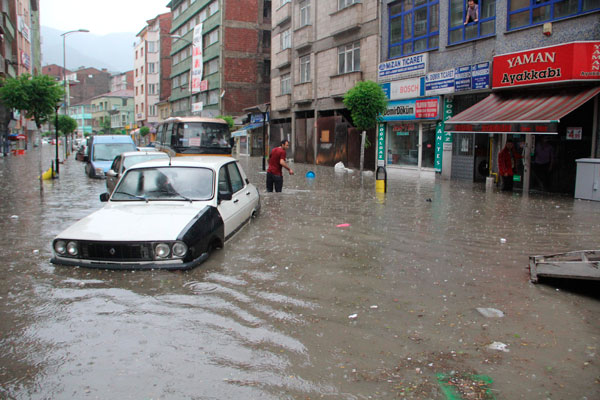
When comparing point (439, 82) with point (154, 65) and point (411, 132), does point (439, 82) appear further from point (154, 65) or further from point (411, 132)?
point (154, 65)

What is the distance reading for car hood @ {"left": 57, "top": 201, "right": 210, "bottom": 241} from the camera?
6.39 m

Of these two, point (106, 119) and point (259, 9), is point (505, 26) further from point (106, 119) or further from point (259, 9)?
point (106, 119)

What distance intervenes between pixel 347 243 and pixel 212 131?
638 inches

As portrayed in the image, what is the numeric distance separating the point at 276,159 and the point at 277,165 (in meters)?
0.34

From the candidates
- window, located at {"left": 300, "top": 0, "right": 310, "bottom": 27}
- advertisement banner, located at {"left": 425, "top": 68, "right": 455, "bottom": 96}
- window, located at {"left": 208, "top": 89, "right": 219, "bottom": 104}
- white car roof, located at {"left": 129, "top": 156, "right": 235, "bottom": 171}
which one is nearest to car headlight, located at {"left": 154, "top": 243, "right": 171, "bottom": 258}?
white car roof, located at {"left": 129, "top": 156, "right": 235, "bottom": 171}

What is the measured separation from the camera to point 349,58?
2923cm

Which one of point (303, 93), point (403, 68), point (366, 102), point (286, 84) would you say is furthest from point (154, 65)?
point (366, 102)

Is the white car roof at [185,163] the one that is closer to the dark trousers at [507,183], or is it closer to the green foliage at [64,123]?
the dark trousers at [507,183]

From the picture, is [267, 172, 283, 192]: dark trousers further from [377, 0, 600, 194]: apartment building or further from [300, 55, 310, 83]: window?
[300, 55, 310, 83]: window

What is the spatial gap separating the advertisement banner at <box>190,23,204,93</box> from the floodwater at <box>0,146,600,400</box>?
170 feet

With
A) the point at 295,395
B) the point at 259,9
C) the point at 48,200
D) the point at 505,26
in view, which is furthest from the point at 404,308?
the point at 259,9

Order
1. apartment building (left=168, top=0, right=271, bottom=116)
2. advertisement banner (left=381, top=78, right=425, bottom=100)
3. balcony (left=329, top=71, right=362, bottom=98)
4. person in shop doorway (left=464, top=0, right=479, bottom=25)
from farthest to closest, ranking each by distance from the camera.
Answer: apartment building (left=168, top=0, right=271, bottom=116)
balcony (left=329, top=71, right=362, bottom=98)
advertisement banner (left=381, top=78, right=425, bottom=100)
person in shop doorway (left=464, top=0, right=479, bottom=25)

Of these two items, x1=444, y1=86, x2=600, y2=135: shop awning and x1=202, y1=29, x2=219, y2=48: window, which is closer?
x1=444, y1=86, x2=600, y2=135: shop awning

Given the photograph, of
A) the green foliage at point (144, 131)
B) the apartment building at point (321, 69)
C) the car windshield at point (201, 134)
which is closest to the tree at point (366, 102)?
the apartment building at point (321, 69)
